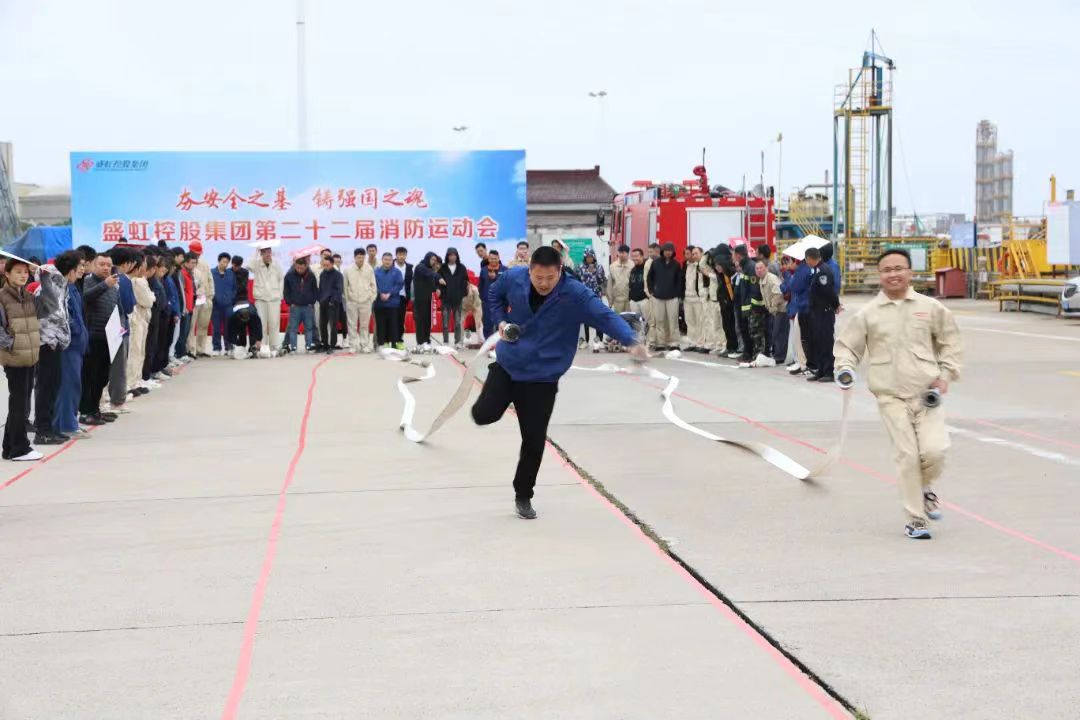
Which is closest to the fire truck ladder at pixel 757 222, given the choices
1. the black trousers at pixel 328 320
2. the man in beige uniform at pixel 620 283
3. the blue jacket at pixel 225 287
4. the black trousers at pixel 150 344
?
the man in beige uniform at pixel 620 283

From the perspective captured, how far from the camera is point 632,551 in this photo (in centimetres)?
711

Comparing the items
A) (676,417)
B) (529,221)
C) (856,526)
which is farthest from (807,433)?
(529,221)

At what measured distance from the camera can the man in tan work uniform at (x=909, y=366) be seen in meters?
7.57

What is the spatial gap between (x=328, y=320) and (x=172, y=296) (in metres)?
5.55

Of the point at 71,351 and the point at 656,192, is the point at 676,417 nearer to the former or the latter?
the point at 71,351

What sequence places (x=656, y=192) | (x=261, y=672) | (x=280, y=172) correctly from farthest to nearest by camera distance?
(x=280, y=172)
(x=656, y=192)
(x=261, y=672)

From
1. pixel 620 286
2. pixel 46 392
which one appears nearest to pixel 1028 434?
pixel 46 392

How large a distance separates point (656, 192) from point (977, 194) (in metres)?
137

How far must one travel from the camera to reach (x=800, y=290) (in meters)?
17.4

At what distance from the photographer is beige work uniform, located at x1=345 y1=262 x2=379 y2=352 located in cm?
2375

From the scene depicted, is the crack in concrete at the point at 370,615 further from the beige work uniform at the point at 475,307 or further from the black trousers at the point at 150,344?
the beige work uniform at the point at 475,307

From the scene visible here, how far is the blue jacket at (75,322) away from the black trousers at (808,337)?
8716 mm

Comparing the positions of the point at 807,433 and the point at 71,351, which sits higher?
the point at 71,351

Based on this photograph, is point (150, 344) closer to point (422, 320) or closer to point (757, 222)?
point (422, 320)
